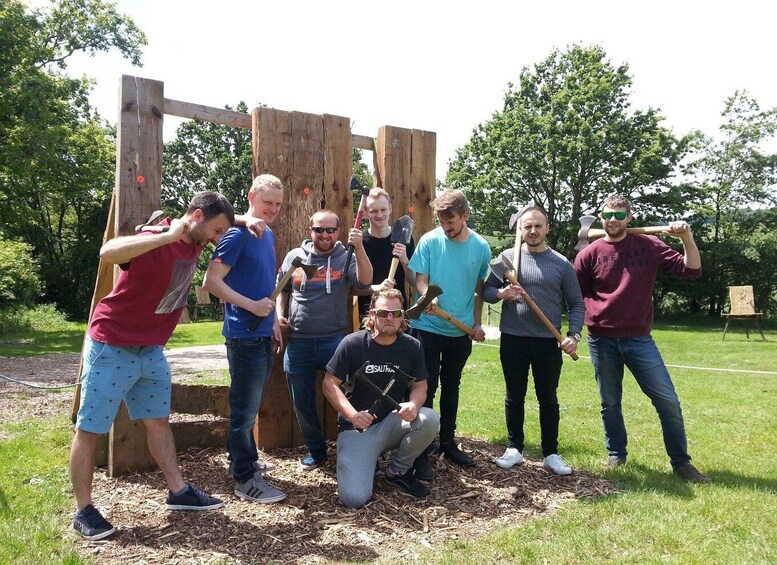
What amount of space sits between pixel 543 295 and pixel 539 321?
0.71ft

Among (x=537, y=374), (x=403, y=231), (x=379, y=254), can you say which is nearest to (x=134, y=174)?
(x=379, y=254)

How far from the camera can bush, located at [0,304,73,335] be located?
17797mm

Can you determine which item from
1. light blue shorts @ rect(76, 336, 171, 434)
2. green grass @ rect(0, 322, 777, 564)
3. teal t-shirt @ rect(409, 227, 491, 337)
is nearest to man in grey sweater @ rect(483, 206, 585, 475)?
teal t-shirt @ rect(409, 227, 491, 337)

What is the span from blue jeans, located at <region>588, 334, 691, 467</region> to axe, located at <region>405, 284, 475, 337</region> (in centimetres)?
117

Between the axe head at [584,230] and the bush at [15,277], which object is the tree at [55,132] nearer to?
the bush at [15,277]

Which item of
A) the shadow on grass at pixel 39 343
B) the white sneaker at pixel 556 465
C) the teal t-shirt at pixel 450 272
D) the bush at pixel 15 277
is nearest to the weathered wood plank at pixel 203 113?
the teal t-shirt at pixel 450 272

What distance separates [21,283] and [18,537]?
54.9ft

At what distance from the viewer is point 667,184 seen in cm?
3069

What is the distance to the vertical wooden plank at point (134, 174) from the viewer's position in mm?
4520

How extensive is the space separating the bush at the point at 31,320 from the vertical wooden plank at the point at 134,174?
1567cm

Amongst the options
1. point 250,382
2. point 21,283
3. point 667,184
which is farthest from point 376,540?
point 667,184

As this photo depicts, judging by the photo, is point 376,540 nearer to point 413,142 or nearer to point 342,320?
point 342,320

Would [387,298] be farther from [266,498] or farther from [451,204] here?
[266,498]

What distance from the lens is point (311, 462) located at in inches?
192
